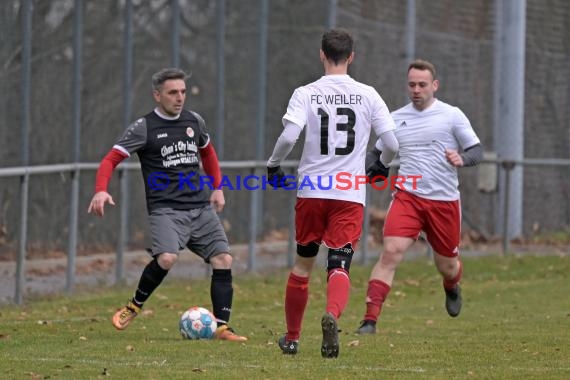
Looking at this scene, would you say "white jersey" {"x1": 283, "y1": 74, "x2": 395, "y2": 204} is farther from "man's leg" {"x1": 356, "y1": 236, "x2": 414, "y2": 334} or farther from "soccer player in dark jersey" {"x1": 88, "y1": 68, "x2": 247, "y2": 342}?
"man's leg" {"x1": 356, "y1": 236, "x2": 414, "y2": 334}

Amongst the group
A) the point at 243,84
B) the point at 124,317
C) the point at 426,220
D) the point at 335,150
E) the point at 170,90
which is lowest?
the point at 124,317

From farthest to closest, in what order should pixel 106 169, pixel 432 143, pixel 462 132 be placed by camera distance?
pixel 432 143 → pixel 462 132 → pixel 106 169

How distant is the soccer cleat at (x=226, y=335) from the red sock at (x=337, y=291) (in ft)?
4.80

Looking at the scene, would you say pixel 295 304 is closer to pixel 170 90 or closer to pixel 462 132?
pixel 170 90

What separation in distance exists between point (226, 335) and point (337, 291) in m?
1.65

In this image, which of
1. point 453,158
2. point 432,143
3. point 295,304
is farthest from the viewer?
point 432,143

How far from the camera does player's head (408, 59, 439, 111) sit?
35.8ft

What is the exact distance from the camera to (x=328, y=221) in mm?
8617

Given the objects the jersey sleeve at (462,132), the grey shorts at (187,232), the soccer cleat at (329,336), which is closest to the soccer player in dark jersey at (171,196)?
the grey shorts at (187,232)

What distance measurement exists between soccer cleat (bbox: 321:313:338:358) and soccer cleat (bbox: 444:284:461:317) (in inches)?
126

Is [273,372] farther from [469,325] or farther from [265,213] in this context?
[265,213]

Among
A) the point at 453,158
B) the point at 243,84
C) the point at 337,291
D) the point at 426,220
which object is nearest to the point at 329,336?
the point at 337,291

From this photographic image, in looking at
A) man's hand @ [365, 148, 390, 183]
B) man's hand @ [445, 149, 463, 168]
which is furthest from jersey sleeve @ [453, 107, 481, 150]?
man's hand @ [365, 148, 390, 183]

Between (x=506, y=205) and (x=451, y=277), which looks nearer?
(x=451, y=277)
